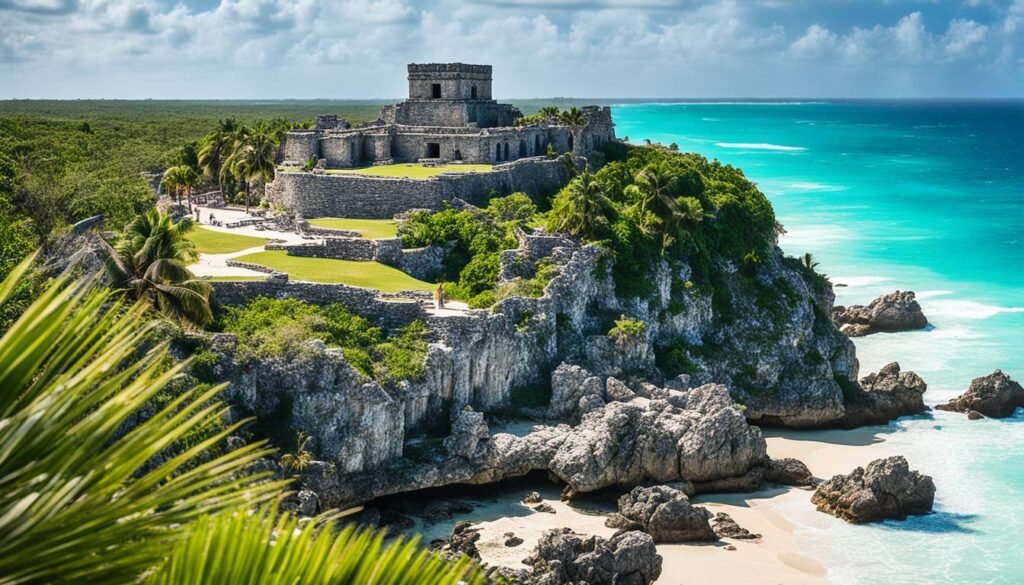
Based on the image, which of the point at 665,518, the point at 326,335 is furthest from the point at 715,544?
the point at 326,335

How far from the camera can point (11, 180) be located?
2237 inches

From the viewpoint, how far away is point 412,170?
5794 centimetres

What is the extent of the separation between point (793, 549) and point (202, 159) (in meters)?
43.7

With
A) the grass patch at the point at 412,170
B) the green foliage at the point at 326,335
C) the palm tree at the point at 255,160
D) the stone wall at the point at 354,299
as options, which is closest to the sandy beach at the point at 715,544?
the green foliage at the point at 326,335

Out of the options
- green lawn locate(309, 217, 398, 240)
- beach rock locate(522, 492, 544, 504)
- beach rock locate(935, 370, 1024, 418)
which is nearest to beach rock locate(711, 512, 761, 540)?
beach rock locate(522, 492, 544, 504)

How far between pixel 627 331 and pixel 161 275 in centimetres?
1895

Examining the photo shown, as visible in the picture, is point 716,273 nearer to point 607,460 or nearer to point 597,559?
point 607,460

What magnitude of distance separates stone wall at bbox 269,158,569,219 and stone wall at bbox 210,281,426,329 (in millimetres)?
12034

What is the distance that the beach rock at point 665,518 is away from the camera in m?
35.4

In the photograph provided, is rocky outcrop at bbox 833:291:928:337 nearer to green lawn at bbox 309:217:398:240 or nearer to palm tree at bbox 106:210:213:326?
green lawn at bbox 309:217:398:240

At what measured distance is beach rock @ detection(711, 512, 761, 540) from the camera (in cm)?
3591

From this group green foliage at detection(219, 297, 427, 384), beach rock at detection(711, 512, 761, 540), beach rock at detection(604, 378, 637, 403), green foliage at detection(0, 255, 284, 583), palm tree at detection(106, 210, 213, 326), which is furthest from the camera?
beach rock at detection(604, 378, 637, 403)

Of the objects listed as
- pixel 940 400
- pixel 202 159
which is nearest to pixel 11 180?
pixel 202 159

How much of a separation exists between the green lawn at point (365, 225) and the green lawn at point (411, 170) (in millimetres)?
3140
